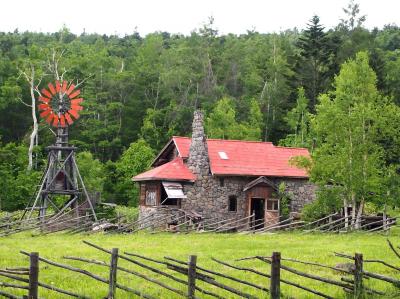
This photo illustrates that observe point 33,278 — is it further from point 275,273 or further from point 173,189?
point 173,189

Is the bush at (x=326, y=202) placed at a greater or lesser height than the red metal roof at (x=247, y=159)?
lesser

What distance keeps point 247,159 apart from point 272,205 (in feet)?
10.6

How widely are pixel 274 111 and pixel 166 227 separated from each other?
31.6 m

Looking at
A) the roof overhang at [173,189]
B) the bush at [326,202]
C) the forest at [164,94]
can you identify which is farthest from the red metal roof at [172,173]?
the forest at [164,94]

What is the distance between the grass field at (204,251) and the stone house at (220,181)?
651cm

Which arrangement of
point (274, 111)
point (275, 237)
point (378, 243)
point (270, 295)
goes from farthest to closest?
point (274, 111) < point (275, 237) < point (378, 243) < point (270, 295)

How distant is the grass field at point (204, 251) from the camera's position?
15.4 metres

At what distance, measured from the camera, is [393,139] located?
1293 inches

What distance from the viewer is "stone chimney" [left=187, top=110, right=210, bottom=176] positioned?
37.3 metres

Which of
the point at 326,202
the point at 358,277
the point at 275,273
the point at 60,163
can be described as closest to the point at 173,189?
the point at 60,163

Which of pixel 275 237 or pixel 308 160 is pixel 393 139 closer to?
pixel 308 160

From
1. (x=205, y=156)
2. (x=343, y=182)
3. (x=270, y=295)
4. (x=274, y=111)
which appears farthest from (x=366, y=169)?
(x=274, y=111)

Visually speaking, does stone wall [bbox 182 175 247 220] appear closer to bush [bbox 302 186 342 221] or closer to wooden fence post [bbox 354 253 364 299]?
bush [bbox 302 186 342 221]

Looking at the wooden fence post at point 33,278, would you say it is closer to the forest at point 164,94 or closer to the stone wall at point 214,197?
the stone wall at point 214,197
